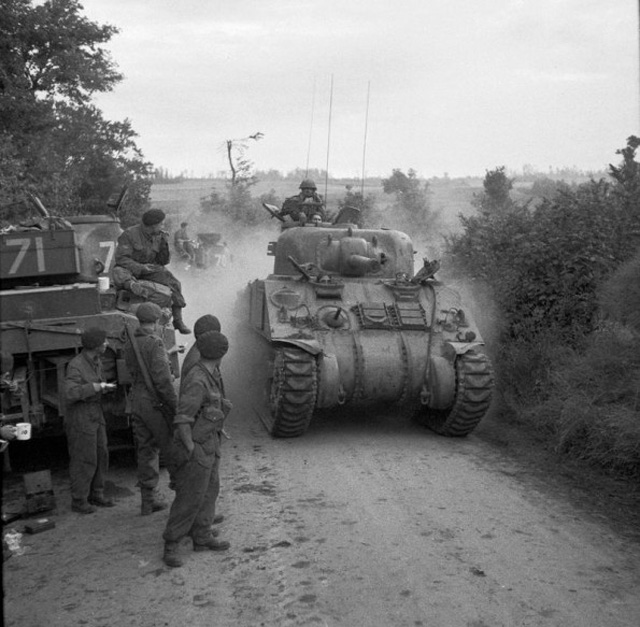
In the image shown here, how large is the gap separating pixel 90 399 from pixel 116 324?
2.75 feet

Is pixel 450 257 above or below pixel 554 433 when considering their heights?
above

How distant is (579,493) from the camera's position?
700 cm

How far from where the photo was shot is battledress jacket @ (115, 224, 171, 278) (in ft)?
27.4

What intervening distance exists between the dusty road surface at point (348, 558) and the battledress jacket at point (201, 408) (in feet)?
2.74

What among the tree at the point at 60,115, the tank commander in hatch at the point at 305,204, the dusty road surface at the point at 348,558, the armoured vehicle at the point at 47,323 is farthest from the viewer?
the tree at the point at 60,115

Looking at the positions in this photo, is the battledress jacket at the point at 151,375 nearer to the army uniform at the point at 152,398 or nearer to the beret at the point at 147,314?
the army uniform at the point at 152,398

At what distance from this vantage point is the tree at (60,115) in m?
19.4

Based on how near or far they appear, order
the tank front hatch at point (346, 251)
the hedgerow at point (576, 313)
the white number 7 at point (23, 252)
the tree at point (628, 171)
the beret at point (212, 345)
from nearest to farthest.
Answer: the beret at point (212, 345)
the white number 7 at point (23, 252)
the hedgerow at point (576, 313)
the tank front hatch at point (346, 251)
the tree at point (628, 171)

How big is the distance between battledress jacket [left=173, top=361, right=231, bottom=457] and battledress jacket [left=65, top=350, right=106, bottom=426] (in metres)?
1.34

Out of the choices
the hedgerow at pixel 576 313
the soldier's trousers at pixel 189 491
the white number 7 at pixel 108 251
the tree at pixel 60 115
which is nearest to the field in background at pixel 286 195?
the tree at pixel 60 115

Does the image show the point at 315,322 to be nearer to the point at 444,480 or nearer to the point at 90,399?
the point at 444,480

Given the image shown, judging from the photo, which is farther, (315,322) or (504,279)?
(504,279)

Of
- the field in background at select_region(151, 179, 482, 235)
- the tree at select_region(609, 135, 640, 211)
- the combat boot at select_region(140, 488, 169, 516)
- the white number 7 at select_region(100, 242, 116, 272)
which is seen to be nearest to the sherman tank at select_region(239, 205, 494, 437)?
the white number 7 at select_region(100, 242, 116, 272)

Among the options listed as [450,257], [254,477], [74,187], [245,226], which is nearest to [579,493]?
[254,477]
